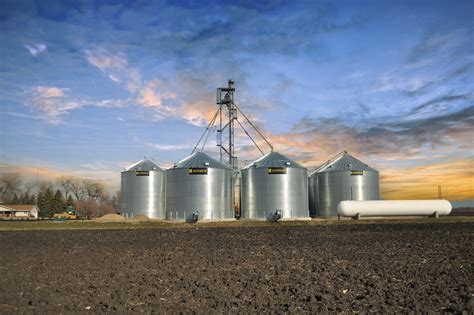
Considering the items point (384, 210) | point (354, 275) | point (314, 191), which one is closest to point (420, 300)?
point (354, 275)

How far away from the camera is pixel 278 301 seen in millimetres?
11875

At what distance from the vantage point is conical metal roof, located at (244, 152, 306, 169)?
65250 mm

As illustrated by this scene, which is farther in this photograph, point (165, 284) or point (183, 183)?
point (183, 183)

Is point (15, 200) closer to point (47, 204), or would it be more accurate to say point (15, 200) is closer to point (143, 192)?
point (47, 204)

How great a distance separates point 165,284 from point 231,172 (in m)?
52.1

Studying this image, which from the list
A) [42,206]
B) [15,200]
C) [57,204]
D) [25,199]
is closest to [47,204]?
[42,206]

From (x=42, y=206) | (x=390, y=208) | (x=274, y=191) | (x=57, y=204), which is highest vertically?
(x=274, y=191)

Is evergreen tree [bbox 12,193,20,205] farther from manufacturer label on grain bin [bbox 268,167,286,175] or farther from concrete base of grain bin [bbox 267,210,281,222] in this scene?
concrete base of grain bin [bbox 267,210,281,222]

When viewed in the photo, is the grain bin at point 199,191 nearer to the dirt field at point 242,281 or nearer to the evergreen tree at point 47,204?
the dirt field at point 242,281

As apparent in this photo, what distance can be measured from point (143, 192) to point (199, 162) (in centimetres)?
1169

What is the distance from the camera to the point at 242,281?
1462 cm

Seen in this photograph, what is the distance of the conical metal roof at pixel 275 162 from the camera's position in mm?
65250

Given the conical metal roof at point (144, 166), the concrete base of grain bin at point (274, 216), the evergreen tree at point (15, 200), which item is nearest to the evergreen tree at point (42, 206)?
the evergreen tree at point (15, 200)

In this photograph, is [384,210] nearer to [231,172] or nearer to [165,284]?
[231,172]
